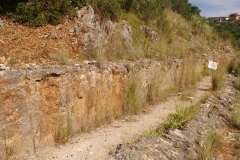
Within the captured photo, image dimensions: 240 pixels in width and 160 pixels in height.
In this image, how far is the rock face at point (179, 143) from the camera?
134 inches

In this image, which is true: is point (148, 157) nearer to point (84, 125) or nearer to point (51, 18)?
point (84, 125)

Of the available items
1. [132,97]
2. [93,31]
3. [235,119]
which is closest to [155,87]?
[132,97]

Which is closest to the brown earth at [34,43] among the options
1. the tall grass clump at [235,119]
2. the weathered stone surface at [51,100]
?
the weathered stone surface at [51,100]

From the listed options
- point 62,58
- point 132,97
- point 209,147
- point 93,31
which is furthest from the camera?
point 93,31

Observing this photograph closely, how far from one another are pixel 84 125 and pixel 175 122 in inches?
74.1

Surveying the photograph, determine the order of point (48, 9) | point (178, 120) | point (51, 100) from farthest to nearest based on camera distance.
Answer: point (48, 9)
point (178, 120)
point (51, 100)

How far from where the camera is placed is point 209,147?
3574mm

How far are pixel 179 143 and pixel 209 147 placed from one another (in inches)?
19.9

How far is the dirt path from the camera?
359 centimetres

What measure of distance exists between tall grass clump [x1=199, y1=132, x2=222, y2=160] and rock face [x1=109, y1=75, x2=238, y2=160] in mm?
103

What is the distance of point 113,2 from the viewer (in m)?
7.66

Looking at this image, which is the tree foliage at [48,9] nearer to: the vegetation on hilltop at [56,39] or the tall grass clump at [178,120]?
the vegetation on hilltop at [56,39]

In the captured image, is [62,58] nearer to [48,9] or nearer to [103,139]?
[103,139]

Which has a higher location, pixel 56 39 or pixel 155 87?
pixel 56 39
